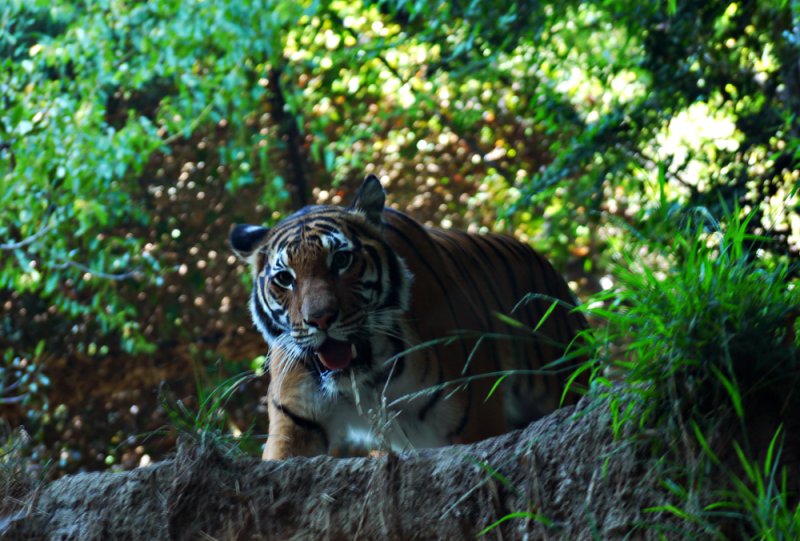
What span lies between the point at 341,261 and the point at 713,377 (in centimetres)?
235

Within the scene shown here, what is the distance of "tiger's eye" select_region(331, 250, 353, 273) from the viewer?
4.65m

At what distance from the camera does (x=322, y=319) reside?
172 inches

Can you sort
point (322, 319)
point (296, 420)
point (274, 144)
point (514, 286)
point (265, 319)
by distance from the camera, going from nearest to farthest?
point (322, 319) < point (296, 420) < point (265, 319) < point (514, 286) < point (274, 144)

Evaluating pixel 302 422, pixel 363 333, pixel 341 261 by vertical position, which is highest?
pixel 341 261

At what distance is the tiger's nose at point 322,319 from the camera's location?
4363mm

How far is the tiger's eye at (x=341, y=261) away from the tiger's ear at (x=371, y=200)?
370 mm

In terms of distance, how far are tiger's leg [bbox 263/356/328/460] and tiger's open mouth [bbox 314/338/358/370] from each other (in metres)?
0.12

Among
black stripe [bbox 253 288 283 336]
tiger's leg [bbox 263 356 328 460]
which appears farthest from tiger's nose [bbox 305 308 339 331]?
black stripe [bbox 253 288 283 336]

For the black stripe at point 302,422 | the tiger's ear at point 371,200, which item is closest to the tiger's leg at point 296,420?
the black stripe at point 302,422

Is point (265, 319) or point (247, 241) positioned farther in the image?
point (247, 241)

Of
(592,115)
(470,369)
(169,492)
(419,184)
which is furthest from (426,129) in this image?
(169,492)

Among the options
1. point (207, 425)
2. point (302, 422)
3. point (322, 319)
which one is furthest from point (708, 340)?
point (302, 422)

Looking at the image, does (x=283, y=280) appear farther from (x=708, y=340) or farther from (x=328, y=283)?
(x=708, y=340)

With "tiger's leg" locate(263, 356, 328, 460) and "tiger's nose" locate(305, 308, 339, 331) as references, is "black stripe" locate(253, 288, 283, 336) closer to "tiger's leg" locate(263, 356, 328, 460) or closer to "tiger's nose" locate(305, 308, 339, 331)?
"tiger's leg" locate(263, 356, 328, 460)
